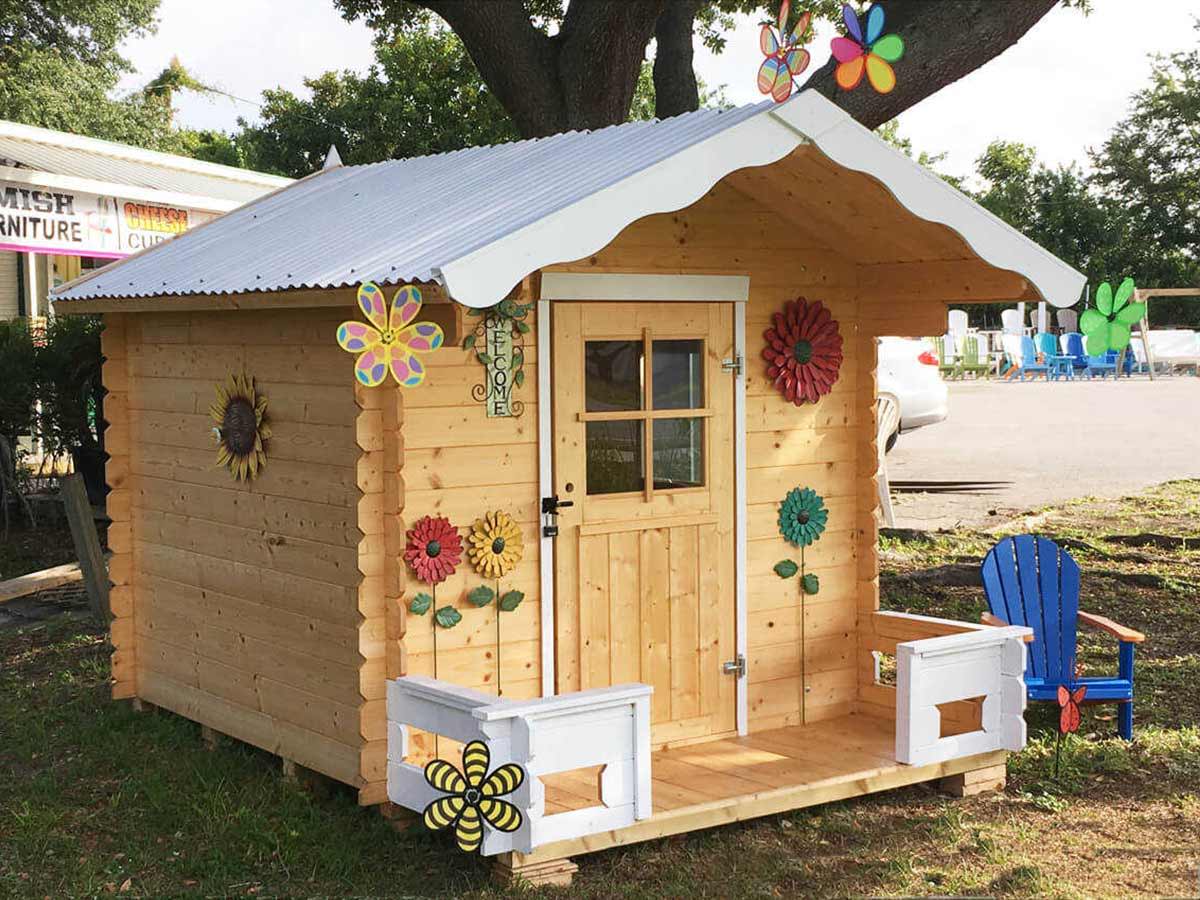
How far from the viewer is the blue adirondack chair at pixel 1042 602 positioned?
756cm

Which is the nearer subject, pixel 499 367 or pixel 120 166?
pixel 499 367

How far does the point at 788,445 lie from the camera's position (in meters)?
7.14

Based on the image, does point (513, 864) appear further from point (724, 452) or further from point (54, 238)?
point (54, 238)

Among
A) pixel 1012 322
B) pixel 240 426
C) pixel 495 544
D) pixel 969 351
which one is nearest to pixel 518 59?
pixel 240 426

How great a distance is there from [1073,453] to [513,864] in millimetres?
15629

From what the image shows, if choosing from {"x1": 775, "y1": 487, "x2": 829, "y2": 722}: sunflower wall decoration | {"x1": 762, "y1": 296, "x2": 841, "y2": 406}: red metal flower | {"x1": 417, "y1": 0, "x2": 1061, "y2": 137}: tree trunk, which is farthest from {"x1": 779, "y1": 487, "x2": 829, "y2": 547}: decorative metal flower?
{"x1": 417, "y1": 0, "x2": 1061, "y2": 137}: tree trunk

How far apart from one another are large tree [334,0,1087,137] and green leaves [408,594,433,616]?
5520mm

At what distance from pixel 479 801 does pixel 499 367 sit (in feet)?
5.91

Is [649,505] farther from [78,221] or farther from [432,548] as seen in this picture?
[78,221]

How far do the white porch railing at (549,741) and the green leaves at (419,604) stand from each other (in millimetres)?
297

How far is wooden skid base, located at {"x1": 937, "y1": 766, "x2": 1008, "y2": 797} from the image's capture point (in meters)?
6.58

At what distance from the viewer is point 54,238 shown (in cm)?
1160

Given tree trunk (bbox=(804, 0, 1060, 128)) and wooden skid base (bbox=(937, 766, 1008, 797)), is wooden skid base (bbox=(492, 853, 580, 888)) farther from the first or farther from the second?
tree trunk (bbox=(804, 0, 1060, 128))

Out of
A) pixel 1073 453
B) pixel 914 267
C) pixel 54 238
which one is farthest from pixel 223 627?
pixel 1073 453
